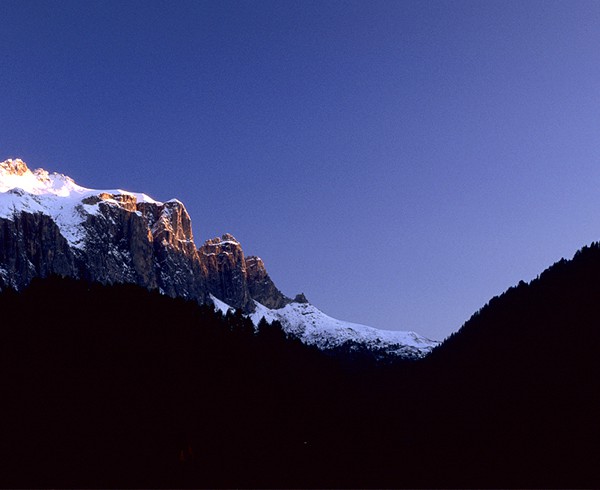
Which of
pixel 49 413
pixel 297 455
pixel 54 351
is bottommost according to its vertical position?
pixel 297 455

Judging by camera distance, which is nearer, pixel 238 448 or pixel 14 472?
pixel 14 472

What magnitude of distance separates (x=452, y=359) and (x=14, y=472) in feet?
478

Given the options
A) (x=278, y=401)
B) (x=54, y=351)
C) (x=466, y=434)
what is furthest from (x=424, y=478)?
(x=54, y=351)

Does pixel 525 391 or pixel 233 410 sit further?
pixel 525 391

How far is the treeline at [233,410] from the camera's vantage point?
68.9m

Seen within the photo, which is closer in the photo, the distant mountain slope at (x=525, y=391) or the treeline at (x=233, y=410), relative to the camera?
the treeline at (x=233, y=410)

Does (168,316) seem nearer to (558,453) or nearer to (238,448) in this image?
(238,448)

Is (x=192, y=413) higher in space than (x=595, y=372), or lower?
lower

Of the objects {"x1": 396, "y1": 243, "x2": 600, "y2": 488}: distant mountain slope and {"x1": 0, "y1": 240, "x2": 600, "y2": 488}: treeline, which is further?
{"x1": 396, "y1": 243, "x2": 600, "y2": 488}: distant mountain slope

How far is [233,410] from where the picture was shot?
288ft

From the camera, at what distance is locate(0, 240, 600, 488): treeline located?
68.9m

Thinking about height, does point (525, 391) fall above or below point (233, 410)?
above

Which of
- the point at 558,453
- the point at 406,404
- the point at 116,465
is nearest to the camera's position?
the point at 116,465

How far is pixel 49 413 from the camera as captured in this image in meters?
69.3
